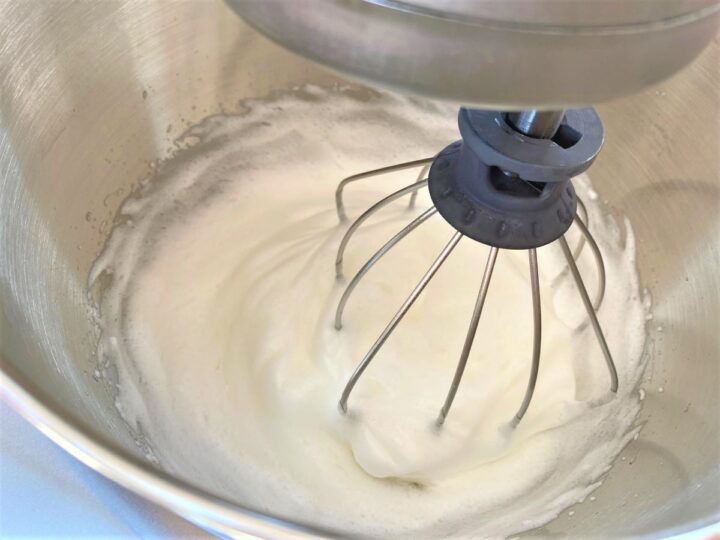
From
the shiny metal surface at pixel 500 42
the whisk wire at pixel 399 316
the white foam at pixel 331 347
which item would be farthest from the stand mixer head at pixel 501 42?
the white foam at pixel 331 347

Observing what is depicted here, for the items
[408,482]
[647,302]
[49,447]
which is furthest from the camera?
[647,302]

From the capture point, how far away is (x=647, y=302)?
71cm

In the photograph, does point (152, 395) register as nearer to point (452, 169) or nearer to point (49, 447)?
point (49, 447)

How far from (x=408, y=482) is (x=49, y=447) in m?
0.30

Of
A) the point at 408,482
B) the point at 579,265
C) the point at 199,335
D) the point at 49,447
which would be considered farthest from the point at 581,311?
the point at 49,447

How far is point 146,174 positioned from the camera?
0.74 metres

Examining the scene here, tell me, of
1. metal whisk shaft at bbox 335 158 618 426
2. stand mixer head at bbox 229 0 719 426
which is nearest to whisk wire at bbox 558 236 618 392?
metal whisk shaft at bbox 335 158 618 426

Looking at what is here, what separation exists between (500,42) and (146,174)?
562 mm

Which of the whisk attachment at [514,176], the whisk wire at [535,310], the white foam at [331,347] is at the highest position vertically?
the whisk attachment at [514,176]

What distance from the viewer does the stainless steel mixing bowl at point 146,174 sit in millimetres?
467

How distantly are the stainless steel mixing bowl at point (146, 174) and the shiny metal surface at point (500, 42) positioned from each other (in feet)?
0.70

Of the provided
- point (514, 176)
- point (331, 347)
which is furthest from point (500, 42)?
point (331, 347)

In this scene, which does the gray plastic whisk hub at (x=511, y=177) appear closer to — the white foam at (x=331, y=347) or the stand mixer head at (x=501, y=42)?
the stand mixer head at (x=501, y=42)

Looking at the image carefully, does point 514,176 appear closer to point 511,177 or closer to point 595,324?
point 511,177
